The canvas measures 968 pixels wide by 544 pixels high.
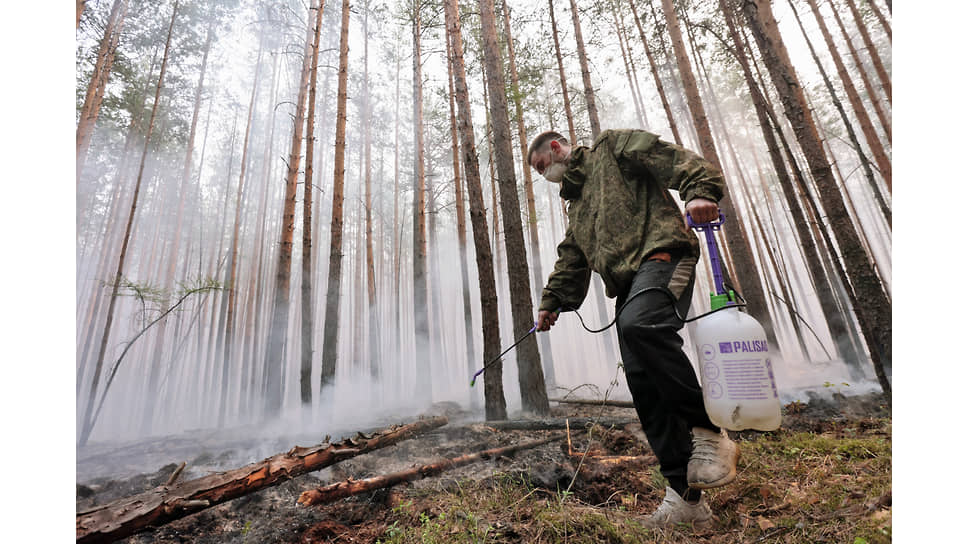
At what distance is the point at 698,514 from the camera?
3.96 ft

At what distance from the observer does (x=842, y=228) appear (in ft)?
9.61

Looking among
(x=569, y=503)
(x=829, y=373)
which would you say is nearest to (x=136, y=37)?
(x=569, y=503)

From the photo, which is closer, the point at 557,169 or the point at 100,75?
the point at 557,169

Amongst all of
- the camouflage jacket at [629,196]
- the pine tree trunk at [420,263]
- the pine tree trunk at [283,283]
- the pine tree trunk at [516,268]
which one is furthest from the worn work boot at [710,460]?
the pine tree trunk at [420,263]

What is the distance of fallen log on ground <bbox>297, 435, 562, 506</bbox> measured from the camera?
1.72 meters

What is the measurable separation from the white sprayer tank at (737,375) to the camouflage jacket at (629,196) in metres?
0.36

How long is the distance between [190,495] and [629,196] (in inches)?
95.4

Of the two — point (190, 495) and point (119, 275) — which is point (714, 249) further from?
point (119, 275)

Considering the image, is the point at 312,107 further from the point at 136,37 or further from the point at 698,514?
the point at 698,514

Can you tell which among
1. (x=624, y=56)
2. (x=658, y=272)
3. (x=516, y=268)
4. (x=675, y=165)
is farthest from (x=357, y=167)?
(x=658, y=272)

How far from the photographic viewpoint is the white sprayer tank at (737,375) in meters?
1.13

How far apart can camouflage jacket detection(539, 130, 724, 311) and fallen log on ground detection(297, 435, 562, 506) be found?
46.2 inches

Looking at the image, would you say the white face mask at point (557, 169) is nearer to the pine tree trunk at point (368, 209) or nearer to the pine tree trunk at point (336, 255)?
the pine tree trunk at point (336, 255)

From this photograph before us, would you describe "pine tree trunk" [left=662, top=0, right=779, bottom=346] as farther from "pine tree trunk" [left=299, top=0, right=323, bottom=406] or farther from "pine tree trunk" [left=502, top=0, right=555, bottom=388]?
"pine tree trunk" [left=299, top=0, right=323, bottom=406]
